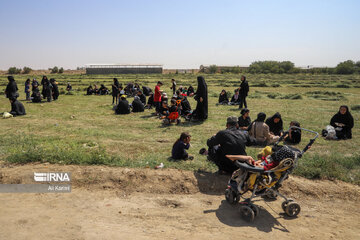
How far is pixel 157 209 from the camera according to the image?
15.4ft

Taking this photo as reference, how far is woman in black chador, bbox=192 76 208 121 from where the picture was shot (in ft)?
35.7

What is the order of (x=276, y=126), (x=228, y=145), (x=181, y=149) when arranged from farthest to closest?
(x=276, y=126) < (x=181, y=149) < (x=228, y=145)

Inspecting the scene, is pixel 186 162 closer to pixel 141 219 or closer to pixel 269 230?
pixel 141 219

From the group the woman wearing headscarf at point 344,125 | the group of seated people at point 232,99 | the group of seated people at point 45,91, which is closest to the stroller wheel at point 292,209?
the woman wearing headscarf at point 344,125

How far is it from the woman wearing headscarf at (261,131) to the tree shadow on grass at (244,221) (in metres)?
3.41

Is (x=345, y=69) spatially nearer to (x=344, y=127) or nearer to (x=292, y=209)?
(x=344, y=127)

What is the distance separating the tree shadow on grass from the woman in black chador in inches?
263

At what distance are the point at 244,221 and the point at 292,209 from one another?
34.8 inches

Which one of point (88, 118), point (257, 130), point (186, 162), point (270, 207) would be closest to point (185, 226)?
point (270, 207)

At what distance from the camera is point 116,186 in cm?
552

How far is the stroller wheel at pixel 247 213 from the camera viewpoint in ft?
13.7

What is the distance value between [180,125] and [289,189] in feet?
19.3

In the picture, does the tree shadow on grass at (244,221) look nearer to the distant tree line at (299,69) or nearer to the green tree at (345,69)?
the distant tree line at (299,69)

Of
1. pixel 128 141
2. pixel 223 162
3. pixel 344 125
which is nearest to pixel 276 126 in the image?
pixel 344 125
